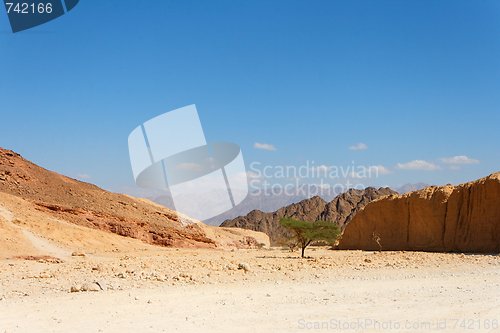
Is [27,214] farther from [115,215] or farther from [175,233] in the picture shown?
[175,233]

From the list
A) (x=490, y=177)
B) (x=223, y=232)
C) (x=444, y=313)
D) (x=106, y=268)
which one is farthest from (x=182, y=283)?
(x=223, y=232)

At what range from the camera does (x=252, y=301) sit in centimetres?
1056

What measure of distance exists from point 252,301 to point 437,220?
23.2 meters

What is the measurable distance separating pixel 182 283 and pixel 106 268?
5.21 m

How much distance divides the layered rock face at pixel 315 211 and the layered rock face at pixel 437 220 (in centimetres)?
5191

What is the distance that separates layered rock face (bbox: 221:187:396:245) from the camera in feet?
289

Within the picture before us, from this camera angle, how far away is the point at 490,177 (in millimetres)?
28984

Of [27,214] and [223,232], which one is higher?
[27,214]

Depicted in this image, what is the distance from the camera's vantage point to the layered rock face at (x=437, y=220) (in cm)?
2828

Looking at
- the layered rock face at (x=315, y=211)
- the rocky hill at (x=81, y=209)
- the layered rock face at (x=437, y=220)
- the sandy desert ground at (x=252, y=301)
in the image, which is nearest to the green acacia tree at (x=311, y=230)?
the layered rock face at (x=437, y=220)

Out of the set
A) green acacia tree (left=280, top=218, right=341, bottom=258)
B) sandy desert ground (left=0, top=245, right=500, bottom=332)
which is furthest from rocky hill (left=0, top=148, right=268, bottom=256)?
sandy desert ground (left=0, top=245, right=500, bottom=332)

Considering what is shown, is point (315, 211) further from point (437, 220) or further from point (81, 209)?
point (437, 220)

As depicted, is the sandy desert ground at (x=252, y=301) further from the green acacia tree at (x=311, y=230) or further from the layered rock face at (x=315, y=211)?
the layered rock face at (x=315, y=211)

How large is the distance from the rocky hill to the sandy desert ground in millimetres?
24646
